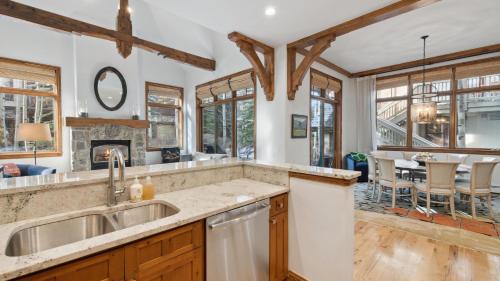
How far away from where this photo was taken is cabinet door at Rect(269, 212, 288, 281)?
73.2 inches

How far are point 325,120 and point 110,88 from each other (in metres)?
5.19

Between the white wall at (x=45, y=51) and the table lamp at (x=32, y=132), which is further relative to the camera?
the white wall at (x=45, y=51)

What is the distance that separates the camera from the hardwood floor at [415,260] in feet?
6.86

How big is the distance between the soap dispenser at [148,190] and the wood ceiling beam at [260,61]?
2.84 metres

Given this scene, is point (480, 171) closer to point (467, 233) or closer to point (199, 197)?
point (467, 233)

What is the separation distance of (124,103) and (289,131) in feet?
13.4

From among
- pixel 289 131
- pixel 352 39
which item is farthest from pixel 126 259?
pixel 352 39

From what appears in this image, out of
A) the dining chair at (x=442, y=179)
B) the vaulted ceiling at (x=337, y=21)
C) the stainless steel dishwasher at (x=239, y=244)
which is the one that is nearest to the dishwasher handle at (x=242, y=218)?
the stainless steel dishwasher at (x=239, y=244)

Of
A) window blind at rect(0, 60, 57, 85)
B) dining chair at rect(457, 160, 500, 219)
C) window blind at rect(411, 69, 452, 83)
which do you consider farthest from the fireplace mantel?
window blind at rect(411, 69, 452, 83)

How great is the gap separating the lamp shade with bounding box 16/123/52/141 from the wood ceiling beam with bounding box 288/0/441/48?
4706 mm

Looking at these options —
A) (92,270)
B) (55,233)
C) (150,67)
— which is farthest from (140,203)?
(150,67)

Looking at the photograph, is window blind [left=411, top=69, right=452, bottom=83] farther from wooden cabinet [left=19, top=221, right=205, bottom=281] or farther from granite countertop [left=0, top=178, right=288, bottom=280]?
wooden cabinet [left=19, top=221, right=205, bottom=281]

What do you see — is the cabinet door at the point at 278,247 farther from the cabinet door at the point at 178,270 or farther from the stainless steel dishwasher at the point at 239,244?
the cabinet door at the point at 178,270

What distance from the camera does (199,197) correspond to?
5.66 feet
